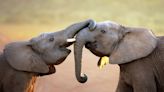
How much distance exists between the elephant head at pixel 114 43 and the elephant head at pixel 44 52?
6 centimetres

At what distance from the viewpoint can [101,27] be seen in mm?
4316

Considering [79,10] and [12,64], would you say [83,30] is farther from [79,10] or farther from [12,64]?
[79,10]

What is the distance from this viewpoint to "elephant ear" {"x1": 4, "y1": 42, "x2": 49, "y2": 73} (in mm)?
4277

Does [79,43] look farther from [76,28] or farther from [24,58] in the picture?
[24,58]

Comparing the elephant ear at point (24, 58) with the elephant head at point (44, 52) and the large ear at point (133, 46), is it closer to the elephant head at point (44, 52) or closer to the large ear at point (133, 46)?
the elephant head at point (44, 52)

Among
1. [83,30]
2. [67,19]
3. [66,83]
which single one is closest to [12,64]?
[83,30]

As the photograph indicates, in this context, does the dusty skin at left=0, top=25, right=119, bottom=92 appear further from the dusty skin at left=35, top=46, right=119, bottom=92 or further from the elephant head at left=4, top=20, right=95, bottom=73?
the elephant head at left=4, top=20, right=95, bottom=73

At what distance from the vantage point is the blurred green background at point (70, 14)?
608cm

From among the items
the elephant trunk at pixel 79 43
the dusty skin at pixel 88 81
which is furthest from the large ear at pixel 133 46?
the dusty skin at pixel 88 81

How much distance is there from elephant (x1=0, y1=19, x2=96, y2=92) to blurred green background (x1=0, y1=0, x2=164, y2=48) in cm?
171

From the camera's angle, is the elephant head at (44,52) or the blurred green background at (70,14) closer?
the elephant head at (44,52)

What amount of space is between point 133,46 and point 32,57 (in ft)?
2.36

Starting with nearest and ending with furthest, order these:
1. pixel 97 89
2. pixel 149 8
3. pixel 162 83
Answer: pixel 162 83
pixel 97 89
pixel 149 8

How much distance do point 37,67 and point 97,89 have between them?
1.49 meters
